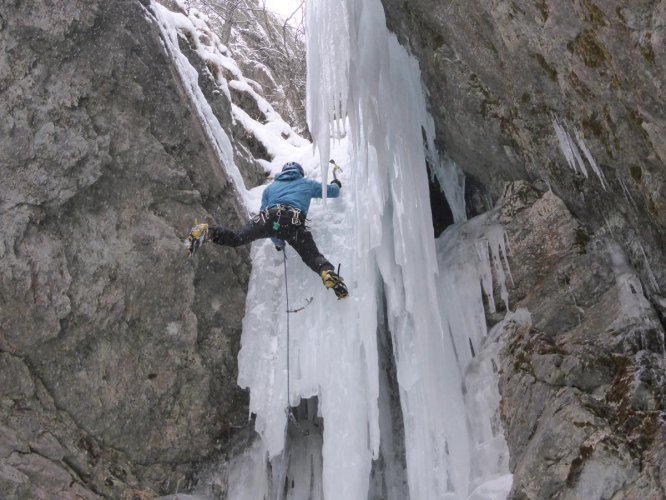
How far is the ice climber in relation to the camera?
5199 mm

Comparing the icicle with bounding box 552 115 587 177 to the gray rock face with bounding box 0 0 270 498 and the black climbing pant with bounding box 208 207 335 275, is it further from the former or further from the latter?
the gray rock face with bounding box 0 0 270 498

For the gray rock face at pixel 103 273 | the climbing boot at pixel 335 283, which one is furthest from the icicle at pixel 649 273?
the gray rock face at pixel 103 273

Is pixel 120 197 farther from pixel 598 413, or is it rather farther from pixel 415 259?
pixel 598 413

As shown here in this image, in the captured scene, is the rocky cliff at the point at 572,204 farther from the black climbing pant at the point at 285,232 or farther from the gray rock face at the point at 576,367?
the black climbing pant at the point at 285,232

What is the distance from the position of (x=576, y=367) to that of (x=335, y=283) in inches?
78.4

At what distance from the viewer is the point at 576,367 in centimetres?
408

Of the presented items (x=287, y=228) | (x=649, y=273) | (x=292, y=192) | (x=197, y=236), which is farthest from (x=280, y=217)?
(x=649, y=273)

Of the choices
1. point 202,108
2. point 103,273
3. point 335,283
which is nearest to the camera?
point 103,273

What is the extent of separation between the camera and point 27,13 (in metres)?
4.97

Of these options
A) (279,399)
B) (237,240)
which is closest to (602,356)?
(279,399)

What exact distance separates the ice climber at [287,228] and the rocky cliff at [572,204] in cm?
151

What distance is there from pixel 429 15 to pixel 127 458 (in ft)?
14.5

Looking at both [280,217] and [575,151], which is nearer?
[575,151]

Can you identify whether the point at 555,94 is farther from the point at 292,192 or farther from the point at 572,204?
the point at 292,192
